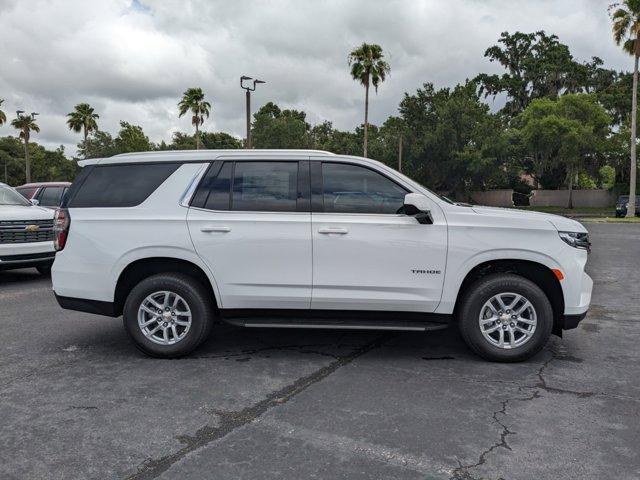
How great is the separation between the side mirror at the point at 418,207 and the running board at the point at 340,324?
2.99 feet

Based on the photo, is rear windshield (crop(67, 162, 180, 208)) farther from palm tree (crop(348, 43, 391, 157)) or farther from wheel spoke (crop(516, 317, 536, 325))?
palm tree (crop(348, 43, 391, 157))

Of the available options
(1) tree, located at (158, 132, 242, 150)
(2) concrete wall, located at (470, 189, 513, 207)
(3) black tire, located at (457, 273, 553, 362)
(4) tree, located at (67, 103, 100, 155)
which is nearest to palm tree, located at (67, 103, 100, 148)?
(4) tree, located at (67, 103, 100, 155)

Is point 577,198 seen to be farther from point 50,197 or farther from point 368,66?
point 50,197

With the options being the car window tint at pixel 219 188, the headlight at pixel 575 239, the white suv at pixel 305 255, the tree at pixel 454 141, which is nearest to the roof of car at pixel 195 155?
the white suv at pixel 305 255

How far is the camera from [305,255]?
4.87m

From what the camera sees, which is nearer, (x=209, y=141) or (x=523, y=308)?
(x=523, y=308)

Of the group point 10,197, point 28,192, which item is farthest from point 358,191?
point 28,192

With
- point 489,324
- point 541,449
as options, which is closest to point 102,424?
point 541,449

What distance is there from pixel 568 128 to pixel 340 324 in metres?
39.7

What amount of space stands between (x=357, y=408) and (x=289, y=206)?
1935 millimetres

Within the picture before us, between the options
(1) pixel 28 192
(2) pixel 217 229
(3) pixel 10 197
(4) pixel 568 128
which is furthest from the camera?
(4) pixel 568 128

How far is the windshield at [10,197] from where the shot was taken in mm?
10172

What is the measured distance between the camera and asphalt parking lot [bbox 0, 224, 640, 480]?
3.12m

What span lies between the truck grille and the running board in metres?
5.99
